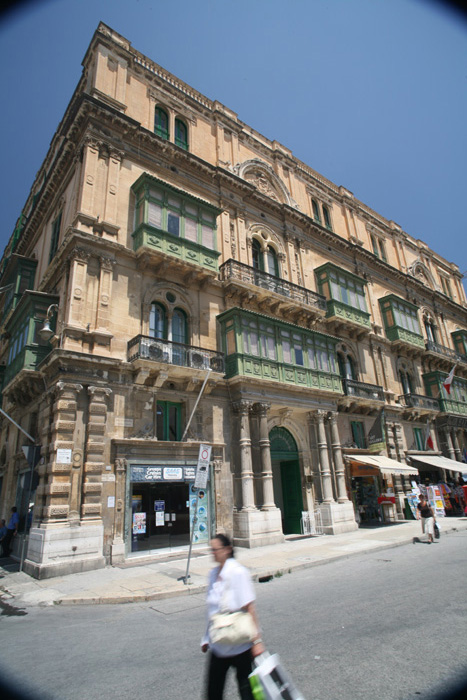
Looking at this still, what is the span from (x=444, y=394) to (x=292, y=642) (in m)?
30.4

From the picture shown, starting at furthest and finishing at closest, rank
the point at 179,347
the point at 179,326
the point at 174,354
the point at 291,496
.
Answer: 1. the point at 291,496
2. the point at 179,326
3. the point at 179,347
4. the point at 174,354

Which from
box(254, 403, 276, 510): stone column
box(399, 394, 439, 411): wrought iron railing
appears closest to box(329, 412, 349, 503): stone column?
box(254, 403, 276, 510): stone column

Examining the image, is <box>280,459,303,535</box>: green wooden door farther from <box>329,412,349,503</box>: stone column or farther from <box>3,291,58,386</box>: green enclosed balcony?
<box>3,291,58,386</box>: green enclosed balcony

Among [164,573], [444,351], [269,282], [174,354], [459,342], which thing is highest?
[459,342]

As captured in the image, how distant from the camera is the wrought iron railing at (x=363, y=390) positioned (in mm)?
24734

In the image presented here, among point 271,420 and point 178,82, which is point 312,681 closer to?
point 271,420

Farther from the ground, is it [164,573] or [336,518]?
[336,518]

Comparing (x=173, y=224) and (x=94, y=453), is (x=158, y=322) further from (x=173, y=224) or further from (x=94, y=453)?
(x=94, y=453)

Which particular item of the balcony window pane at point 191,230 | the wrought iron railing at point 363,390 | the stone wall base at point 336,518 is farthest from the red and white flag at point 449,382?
the balcony window pane at point 191,230

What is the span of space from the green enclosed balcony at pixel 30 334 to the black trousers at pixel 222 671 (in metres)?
15.4

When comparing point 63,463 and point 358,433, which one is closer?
point 63,463

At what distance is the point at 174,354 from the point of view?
1730 cm

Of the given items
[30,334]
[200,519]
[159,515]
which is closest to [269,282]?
[30,334]

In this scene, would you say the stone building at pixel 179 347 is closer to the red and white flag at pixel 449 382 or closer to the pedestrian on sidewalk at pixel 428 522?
the red and white flag at pixel 449 382
